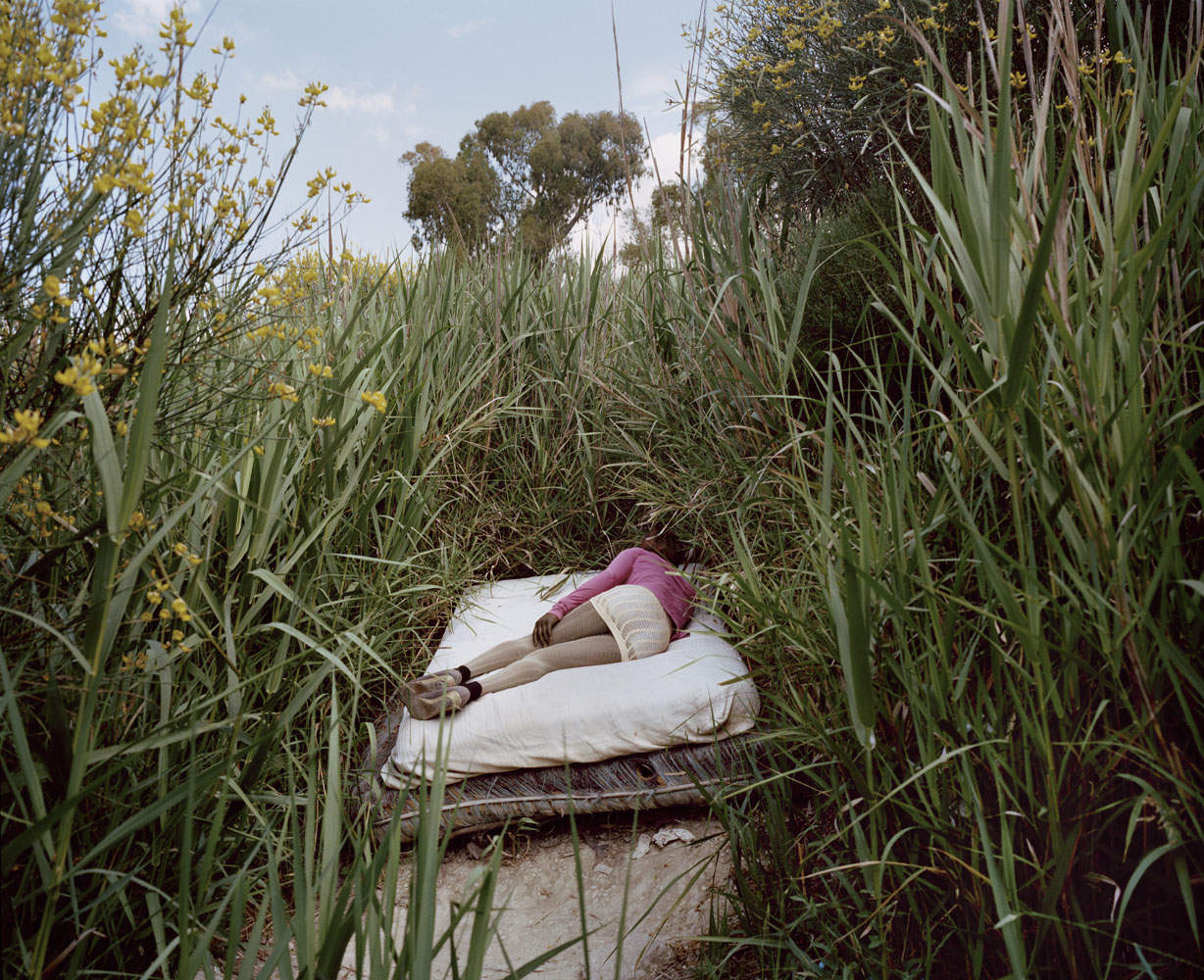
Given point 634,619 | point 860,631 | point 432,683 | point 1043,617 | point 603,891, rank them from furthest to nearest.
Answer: point 634,619 → point 432,683 → point 603,891 → point 1043,617 → point 860,631

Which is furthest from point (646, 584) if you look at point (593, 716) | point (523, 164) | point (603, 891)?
point (523, 164)

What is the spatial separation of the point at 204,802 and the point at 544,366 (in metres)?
2.18

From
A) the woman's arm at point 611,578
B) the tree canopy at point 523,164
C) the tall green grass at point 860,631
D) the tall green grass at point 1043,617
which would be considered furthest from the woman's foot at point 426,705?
the tree canopy at point 523,164

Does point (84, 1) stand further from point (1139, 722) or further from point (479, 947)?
point (1139, 722)

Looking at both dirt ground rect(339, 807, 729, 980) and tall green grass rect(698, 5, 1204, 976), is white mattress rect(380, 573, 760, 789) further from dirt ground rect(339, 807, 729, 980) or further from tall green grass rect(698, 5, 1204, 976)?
tall green grass rect(698, 5, 1204, 976)

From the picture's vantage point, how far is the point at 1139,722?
2.89 ft

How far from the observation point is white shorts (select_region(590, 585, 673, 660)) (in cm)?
210

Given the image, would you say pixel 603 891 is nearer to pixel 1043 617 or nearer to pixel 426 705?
pixel 426 705

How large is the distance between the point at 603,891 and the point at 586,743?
0.32m

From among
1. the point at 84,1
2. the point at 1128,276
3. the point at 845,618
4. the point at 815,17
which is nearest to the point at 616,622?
the point at 845,618

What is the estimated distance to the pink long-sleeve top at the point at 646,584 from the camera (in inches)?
89.8

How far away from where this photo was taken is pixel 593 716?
181 centimetres

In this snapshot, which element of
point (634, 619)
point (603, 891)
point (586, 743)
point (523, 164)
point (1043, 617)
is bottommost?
point (603, 891)

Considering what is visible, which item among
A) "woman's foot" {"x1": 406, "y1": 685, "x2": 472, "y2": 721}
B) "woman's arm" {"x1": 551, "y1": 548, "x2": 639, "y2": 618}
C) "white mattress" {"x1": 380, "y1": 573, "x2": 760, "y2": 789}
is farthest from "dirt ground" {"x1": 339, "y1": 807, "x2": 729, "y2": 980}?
"woman's arm" {"x1": 551, "y1": 548, "x2": 639, "y2": 618}
